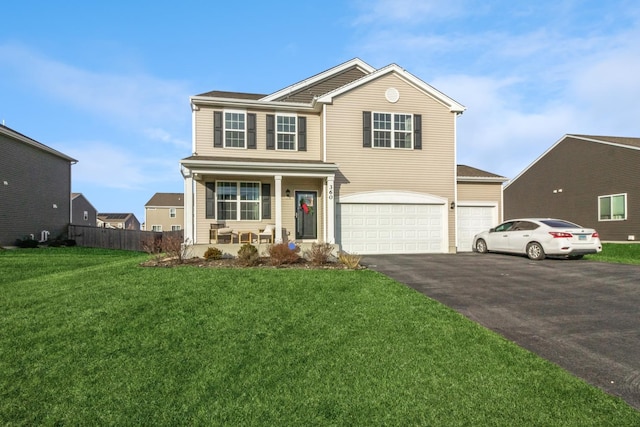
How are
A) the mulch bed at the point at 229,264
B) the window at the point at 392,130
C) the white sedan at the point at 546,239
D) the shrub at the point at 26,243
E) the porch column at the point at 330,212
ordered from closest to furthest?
the mulch bed at the point at 229,264 < the white sedan at the point at 546,239 < the porch column at the point at 330,212 < the window at the point at 392,130 < the shrub at the point at 26,243

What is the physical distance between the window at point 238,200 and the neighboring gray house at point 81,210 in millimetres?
30288

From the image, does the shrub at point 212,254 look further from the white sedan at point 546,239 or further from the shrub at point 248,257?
the white sedan at point 546,239

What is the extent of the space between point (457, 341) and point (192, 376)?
343 cm

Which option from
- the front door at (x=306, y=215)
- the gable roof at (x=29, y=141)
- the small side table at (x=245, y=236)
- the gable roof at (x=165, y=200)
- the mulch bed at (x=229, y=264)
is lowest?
the mulch bed at (x=229, y=264)

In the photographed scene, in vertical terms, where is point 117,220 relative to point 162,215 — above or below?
below

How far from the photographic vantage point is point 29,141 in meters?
19.7

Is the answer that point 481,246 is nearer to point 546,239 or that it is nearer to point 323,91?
point 546,239

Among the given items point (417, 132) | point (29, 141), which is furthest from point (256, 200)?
point (29, 141)

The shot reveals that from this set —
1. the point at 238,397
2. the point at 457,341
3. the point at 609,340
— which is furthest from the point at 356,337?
the point at 609,340

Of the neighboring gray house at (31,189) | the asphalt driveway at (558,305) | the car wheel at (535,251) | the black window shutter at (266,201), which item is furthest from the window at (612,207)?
the neighboring gray house at (31,189)

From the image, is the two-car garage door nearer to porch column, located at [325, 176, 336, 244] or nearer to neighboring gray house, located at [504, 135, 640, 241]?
porch column, located at [325, 176, 336, 244]

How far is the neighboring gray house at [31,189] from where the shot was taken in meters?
18.2

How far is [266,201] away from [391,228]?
5.20 m

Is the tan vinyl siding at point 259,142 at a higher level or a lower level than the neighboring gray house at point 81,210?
higher
